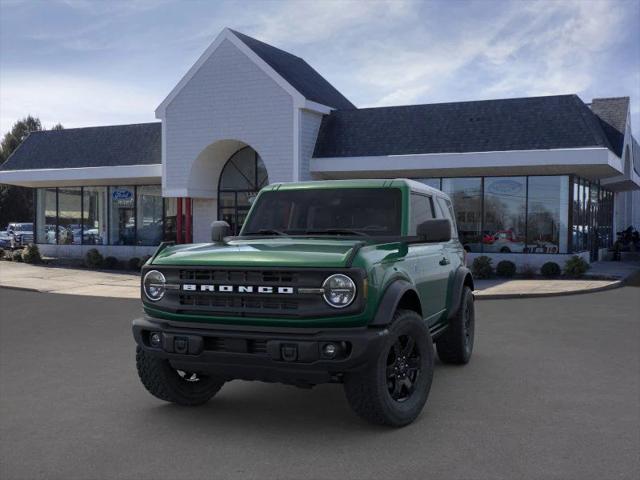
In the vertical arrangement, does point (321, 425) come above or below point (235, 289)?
below

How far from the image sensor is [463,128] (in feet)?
72.7

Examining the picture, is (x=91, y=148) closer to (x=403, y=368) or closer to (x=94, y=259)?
(x=94, y=259)

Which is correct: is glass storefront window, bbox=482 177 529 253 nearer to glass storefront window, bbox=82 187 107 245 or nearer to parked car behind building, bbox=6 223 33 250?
glass storefront window, bbox=82 187 107 245

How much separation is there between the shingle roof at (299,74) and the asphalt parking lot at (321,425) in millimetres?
15928

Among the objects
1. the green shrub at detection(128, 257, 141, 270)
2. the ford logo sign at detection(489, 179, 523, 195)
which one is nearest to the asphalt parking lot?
the ford logo sign at detection(489, 179, 523, 195)

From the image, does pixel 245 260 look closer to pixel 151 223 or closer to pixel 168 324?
pixel 168 324

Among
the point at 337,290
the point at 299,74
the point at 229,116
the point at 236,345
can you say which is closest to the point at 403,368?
the point at 337,290

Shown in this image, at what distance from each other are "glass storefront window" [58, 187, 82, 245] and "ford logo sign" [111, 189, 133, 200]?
2.06 m

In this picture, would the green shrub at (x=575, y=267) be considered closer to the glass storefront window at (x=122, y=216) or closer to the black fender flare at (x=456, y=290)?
the black fender flare at (x=456, y=290)

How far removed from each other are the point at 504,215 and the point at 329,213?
1744 cm

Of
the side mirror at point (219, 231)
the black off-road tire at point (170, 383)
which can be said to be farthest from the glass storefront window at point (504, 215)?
the black off-road tire at point (170, 383)

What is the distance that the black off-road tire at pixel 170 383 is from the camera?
19.2ft

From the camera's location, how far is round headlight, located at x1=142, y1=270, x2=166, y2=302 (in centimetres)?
566

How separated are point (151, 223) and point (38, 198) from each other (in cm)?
705
